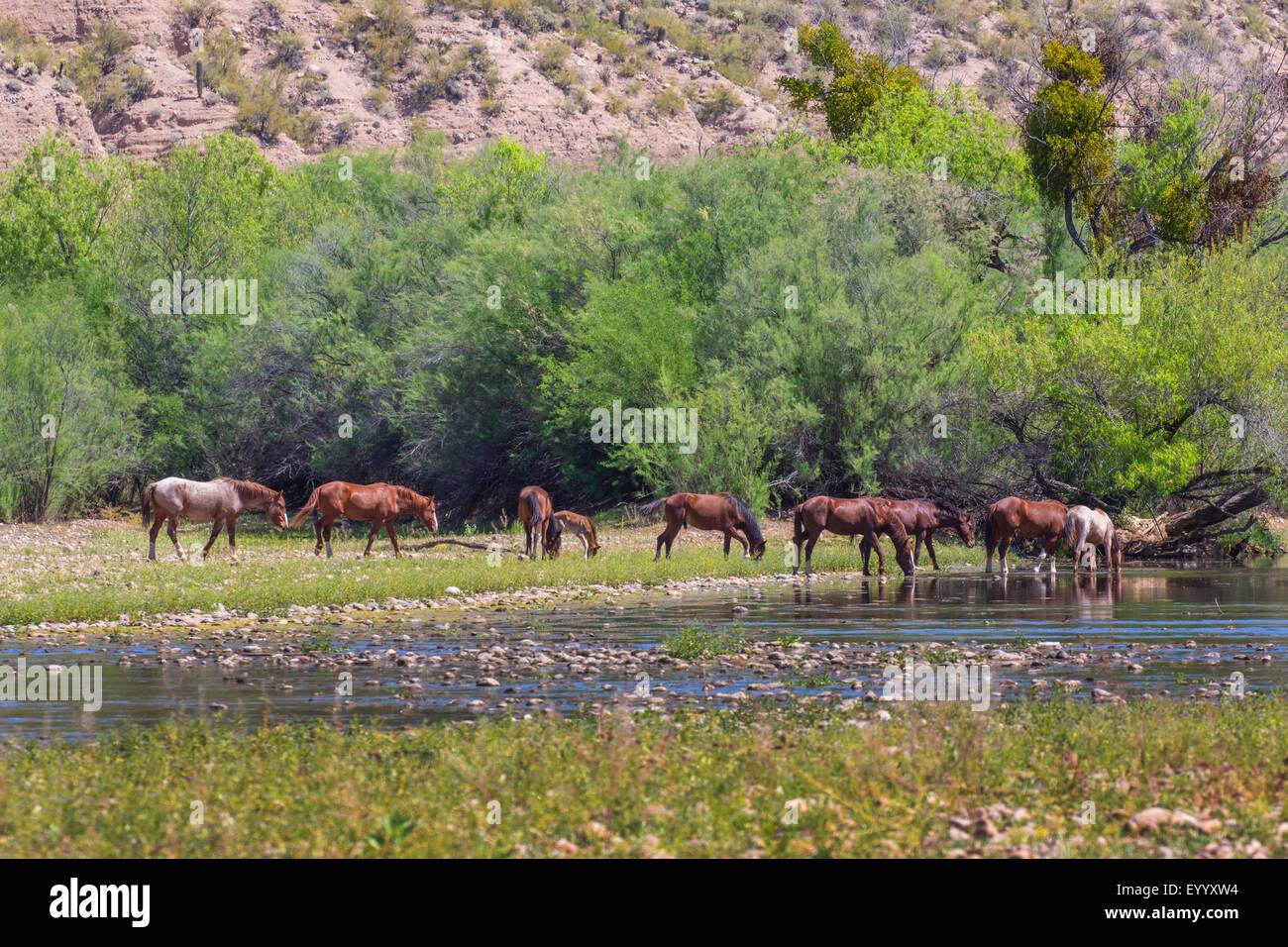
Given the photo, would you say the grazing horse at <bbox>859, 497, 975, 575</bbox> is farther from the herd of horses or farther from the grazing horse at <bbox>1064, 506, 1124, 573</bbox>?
the grazing horse at <bbox>1064, 506, 1124, 573</bbox>

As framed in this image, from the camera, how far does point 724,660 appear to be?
55.0 feet

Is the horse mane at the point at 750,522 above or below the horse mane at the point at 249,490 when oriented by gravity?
below

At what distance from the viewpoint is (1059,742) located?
35.9 feet

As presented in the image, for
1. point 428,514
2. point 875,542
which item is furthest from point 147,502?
point 875,542

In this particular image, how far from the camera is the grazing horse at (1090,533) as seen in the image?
3203 centimetres

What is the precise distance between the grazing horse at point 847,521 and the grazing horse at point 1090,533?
4.32m

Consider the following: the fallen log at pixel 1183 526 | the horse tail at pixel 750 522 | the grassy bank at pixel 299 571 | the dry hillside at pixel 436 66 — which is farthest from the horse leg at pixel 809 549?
the dry hillside at pixel 436 66

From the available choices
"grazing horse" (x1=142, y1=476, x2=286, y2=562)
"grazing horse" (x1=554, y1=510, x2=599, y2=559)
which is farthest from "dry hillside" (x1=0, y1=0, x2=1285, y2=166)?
"grazing horse" (x1=142, y1=476, x2=286, y2=562)

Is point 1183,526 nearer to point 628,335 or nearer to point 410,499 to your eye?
point 628,335

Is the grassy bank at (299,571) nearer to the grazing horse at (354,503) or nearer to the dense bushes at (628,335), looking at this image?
the grazing horse at (354,503)

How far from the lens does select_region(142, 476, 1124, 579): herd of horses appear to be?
30672 mm

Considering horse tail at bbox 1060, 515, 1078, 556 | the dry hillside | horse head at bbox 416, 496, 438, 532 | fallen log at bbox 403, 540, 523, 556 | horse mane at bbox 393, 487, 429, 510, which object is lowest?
fallen log at bbox 403, 540, 523, 556

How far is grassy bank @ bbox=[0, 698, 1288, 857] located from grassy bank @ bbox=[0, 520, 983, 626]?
384 inches
